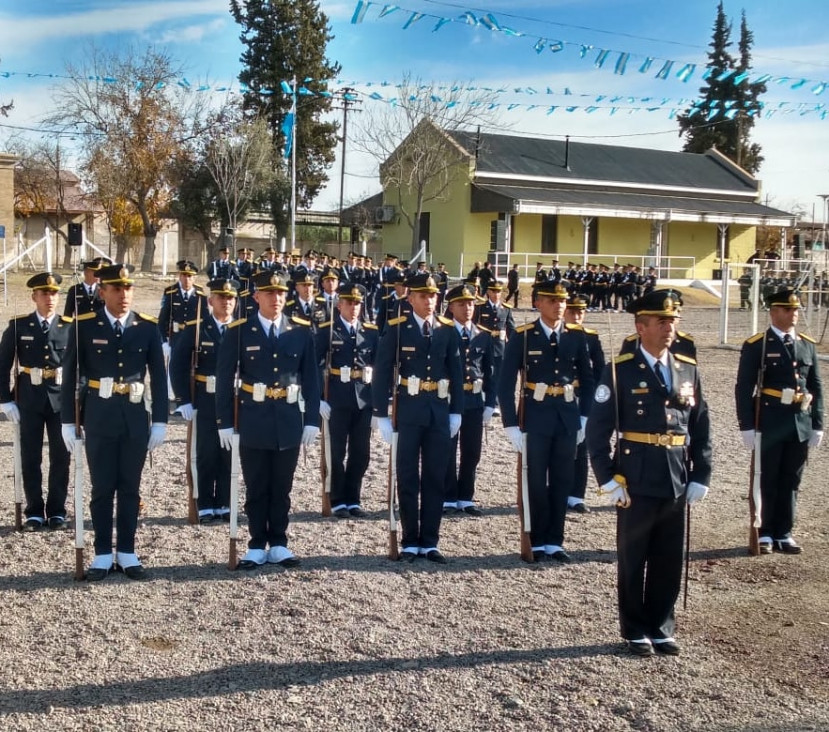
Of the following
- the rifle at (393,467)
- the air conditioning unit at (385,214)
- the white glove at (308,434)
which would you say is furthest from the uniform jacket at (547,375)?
the air conditioning unit at (385,214)

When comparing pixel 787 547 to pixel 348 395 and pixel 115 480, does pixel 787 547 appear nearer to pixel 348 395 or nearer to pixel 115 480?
pixel 348 395

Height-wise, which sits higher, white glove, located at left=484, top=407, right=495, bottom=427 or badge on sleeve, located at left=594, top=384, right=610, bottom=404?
badge on sleeve, located at left=594, top=384, right=610, bottom=404

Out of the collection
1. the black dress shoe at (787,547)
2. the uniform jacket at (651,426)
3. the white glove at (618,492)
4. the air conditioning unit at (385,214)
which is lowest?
the black dress shoe at (787,547)

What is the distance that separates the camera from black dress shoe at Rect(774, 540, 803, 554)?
24.1 feet

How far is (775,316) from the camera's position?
7520mm

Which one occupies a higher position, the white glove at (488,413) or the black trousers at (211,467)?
the white glove at (488,413)

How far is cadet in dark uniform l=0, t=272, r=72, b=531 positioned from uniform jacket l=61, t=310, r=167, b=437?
1.28 meters

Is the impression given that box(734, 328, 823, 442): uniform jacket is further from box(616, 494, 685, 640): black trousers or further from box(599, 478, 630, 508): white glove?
box(599, 478, 630, 508): white glove

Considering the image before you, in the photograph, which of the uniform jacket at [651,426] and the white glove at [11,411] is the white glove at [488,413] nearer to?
the uniform jacket at [651,426]

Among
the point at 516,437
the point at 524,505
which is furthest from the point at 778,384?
the point at 524,505

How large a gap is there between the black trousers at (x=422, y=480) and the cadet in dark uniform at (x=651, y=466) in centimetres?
187

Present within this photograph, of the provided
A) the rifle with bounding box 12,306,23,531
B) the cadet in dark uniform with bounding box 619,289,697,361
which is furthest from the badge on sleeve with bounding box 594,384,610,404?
the rifle with bounding box 12,306,23,531

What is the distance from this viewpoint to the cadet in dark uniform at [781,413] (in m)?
7.35

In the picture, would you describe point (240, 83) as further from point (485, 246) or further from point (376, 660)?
point (376, 660)
